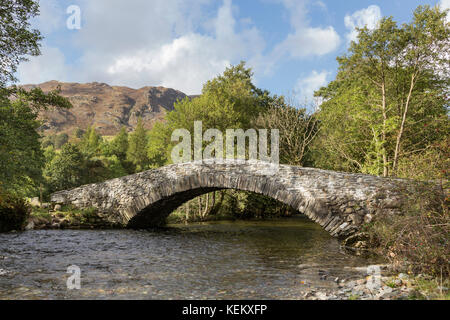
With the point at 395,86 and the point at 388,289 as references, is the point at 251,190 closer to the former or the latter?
the point at 388,289

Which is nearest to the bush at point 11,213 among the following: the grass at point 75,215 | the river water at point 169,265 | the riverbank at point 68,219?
the riverbank at point 68,219

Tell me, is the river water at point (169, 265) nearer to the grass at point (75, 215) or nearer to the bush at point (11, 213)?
the bush at point (11, 213)

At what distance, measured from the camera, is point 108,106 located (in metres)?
167

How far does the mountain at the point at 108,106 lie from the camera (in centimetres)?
14425

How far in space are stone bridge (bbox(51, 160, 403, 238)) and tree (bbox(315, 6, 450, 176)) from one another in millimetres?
3362

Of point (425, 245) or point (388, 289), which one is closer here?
point (388, 289)

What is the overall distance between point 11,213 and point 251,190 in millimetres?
8456

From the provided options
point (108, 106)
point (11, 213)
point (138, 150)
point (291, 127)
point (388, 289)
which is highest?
point (108, 106)

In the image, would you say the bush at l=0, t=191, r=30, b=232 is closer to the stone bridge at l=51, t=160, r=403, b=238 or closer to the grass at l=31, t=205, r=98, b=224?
the grass at l=31, t=205, r=98, b=224

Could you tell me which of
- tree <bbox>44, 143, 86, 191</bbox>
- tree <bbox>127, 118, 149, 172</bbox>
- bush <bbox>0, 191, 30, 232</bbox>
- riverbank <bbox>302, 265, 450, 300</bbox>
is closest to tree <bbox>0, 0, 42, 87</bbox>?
bush <bbox>0, 191, 30, 232</bbox>

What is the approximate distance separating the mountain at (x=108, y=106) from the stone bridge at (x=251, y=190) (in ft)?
413

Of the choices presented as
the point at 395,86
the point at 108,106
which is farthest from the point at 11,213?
the point at 108,106

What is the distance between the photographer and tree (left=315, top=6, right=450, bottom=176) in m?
13.2
